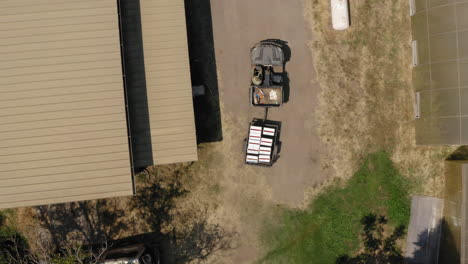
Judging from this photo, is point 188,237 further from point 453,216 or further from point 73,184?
point 453,216

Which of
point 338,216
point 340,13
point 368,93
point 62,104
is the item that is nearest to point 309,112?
point 368,93

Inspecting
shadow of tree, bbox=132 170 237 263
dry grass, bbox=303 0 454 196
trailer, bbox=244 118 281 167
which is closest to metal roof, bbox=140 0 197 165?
shadow of tree, bbox=132 170 237 263

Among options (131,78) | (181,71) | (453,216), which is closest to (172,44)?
(181,71)

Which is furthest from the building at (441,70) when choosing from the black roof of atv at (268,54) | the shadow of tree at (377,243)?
the black roof of atv at (268,54)

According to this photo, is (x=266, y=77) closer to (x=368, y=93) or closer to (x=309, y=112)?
(x=309, y=112)

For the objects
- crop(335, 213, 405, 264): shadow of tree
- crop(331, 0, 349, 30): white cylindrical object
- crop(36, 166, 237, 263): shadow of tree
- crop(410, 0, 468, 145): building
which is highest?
crop(331, 0, 349, 30): white cylindrical object

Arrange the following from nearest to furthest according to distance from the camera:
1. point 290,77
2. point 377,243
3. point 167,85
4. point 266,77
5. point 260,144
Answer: point 167,85 → point 260,144 → point 266,77 → point 290,77 → point 377,243

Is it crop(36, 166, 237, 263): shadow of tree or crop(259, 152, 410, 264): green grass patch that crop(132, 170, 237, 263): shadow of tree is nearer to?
crop(36, 166, 237, 263): shadow of tree
